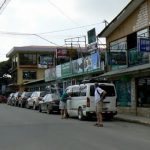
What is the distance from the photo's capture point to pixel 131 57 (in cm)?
2958

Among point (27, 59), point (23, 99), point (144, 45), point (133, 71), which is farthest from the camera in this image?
point (27, 59)

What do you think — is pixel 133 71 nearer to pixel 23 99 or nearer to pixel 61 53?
pixel 61 53

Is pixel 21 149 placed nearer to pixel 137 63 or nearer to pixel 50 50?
pixel 137 63

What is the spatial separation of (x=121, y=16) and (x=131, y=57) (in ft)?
8.97

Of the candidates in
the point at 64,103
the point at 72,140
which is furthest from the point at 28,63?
the point at 72,140

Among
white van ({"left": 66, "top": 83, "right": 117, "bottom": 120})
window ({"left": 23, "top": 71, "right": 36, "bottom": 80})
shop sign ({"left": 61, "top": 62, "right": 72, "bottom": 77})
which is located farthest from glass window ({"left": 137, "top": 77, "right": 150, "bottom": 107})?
window ({"left": 23, "top": 71, "right": 36, "bottom": 80})

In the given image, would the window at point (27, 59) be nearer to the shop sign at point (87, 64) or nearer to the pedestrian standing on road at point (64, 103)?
the shop sign at point (87, 64)

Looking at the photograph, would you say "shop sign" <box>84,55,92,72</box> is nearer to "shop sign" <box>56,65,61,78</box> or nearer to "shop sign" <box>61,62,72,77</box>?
"shop sign" <box>61,62,72,77</box>

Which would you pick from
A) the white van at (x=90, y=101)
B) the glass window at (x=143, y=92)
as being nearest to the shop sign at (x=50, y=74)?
the glass window at (x=143, y=92)

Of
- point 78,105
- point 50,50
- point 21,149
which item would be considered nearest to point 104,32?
point 78,105

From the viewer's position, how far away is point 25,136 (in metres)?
16.5

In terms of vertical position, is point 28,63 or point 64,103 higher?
point 28,63

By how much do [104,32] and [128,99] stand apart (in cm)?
559

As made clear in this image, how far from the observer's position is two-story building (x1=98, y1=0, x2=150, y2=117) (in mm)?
27375
